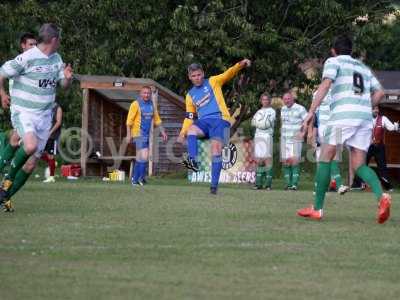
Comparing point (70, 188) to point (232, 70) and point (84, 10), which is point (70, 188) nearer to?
point (232, 70)

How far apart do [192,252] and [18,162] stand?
4.48m

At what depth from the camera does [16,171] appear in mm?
13820

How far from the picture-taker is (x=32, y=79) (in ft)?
44.4

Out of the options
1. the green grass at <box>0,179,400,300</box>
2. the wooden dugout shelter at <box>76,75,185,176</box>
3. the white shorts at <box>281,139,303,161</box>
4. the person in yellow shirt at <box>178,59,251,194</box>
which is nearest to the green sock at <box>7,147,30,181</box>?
the green grass at <box>0,179,400,300</box>

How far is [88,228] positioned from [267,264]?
3.00m

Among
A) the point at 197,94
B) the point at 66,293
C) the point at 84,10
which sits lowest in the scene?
the point at 66,293

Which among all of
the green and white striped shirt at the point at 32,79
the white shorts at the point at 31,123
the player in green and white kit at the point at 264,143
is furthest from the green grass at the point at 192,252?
the player in green and white kit at the point at 264,143

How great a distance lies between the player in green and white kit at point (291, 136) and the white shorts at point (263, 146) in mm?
318

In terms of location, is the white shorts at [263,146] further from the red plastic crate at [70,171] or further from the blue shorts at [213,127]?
the blue shorts at [213,127]

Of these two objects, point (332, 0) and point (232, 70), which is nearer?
point (232, 70)

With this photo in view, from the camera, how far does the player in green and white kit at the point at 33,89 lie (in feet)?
44.1

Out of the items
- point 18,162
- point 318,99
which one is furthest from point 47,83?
point 318,99

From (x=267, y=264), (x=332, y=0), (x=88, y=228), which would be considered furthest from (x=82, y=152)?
(x=267, y=264)

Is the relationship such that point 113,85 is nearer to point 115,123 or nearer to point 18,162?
point 115,123
